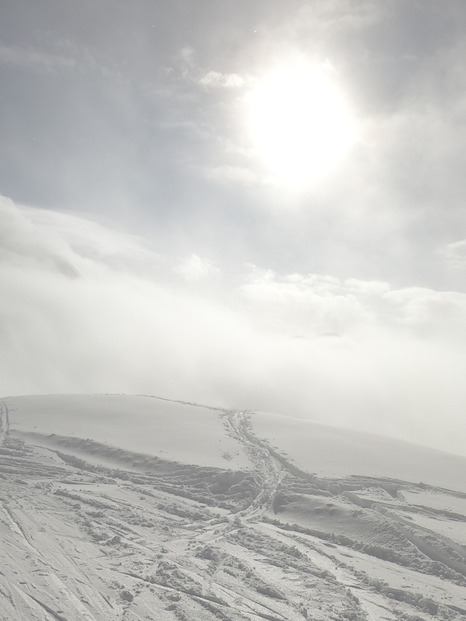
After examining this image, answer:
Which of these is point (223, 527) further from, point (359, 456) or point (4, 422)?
point (4, 422)

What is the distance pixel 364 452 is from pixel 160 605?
12.7 m

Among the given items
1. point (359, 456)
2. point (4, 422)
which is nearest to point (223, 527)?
point (359, 456)

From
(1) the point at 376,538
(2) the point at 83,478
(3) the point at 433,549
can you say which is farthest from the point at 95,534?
(3) the point at 433,549

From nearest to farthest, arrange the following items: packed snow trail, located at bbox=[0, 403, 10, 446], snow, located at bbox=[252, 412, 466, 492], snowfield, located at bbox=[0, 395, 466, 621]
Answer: snowfield, located at bbox=[0, 395, 466, 621] < snow, located at bbox=[252, 412, 466, 492] < packed snow trail, located at bbox=[0, 403, 10, 446]

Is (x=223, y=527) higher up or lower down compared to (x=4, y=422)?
lower down

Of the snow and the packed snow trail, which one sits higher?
the snow

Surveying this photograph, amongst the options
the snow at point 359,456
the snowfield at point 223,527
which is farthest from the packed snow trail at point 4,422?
the snow at point 359,456

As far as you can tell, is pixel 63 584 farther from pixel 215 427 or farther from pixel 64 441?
pixel 215 427

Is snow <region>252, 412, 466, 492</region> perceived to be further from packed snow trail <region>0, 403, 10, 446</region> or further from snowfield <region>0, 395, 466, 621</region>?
packed snow trail <region>0, 403, 10, 446</region>

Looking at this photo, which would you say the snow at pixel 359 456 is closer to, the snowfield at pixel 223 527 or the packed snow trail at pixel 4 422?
the snowfield at pixel 223 527

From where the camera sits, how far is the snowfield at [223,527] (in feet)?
19.9

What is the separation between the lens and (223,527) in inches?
369

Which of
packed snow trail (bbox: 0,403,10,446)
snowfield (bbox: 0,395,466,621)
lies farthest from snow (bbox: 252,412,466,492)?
packed snow trail (bbox: 0,403,10,446)

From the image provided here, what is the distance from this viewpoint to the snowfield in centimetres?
605
